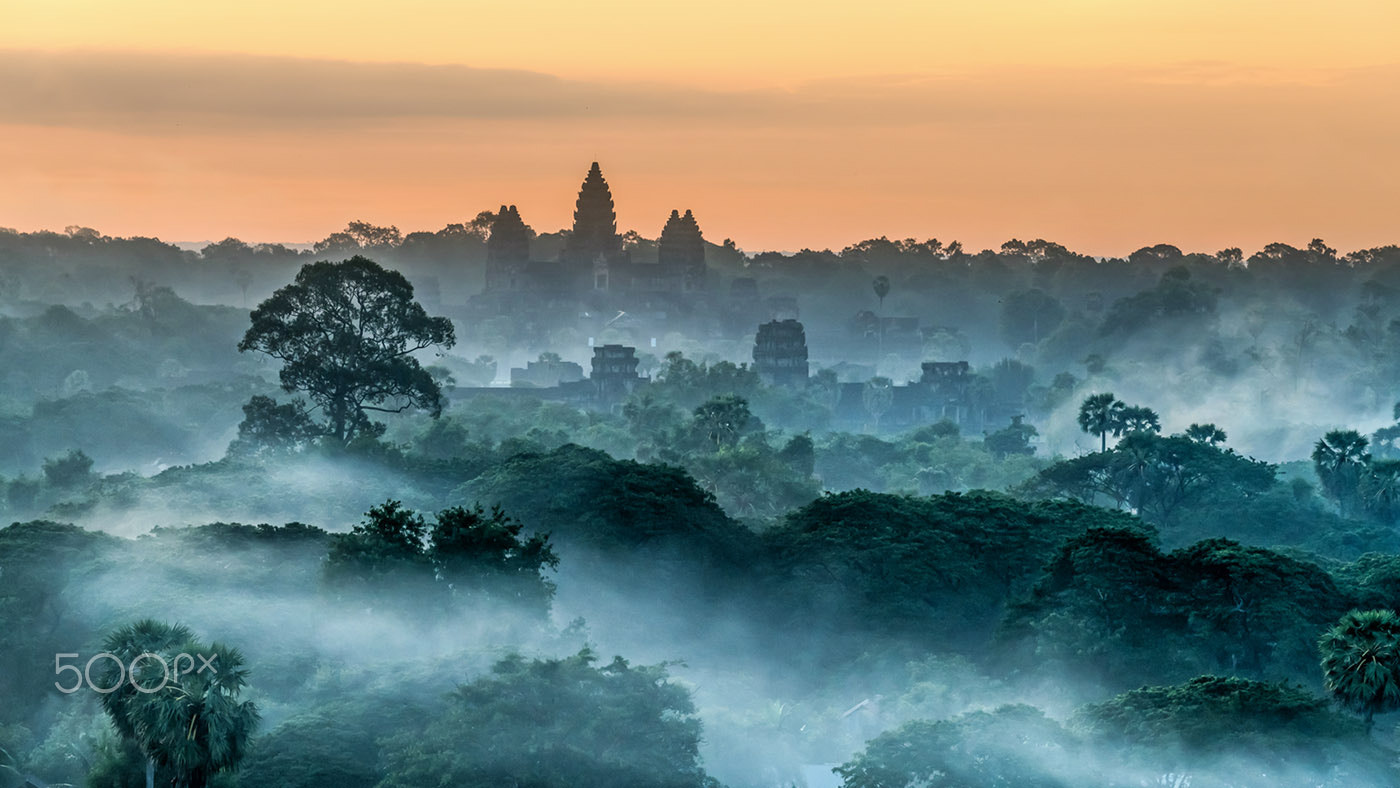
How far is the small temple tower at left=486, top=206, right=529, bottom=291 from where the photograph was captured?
18600cm

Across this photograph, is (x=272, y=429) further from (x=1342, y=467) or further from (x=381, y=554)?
(x=1342, y=467)

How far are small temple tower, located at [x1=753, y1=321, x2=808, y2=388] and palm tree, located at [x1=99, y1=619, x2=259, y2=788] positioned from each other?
114m

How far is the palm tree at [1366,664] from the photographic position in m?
38.0

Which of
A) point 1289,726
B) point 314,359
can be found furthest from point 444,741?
point 314,359

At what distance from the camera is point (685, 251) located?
186750 millimetres

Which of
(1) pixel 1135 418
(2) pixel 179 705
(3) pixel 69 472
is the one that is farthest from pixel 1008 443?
(2) pixel 179 705

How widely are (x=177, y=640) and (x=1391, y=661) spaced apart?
20.6 meters

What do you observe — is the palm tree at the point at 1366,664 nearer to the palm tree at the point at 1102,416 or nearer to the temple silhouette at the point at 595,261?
the palm tree at the point at 1102,416

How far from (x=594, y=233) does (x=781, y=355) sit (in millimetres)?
44437

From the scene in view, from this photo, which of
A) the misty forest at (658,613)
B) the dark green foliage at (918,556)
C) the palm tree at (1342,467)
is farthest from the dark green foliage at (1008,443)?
the dark green foliage at (918,556)

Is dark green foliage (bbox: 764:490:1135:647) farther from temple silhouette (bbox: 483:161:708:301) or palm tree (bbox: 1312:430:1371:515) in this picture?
temple silhouette (bbox: 483:161:708:301)

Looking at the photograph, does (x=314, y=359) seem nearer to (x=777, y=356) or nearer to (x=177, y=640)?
(x=177, y=640)

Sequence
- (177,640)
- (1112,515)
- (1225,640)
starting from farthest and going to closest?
(1112,515), (1225,640), (177,640)

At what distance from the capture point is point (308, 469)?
62.4m
